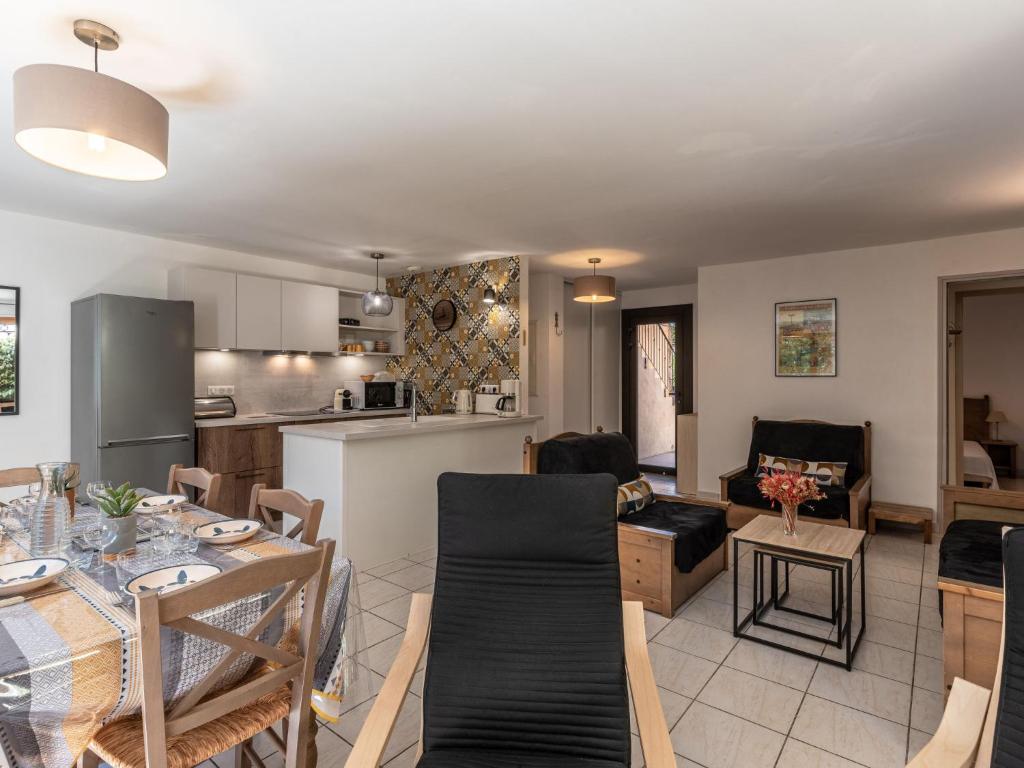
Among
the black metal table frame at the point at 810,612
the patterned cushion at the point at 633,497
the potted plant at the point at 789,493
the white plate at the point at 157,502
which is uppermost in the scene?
the white plate at the point at 157,502

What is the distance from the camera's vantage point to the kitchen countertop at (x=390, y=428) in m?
3.78

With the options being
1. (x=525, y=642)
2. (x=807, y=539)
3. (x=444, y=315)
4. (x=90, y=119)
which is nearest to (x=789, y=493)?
(x=807, y=539)

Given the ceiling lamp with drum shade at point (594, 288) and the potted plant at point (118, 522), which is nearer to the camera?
the potted plant at point (118, 522)

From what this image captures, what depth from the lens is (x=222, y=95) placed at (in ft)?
7.67

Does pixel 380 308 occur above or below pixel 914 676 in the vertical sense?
above

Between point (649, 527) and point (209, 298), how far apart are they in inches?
164

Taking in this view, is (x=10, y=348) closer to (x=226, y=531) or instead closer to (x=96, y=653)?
(x=226, y=531)

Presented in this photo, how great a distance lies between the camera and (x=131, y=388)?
4137 mm

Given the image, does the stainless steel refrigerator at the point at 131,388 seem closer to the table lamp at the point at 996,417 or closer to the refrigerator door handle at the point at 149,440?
the refrigerator door handle at the point at 149,440

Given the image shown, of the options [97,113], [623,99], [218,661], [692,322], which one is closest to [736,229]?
[623,99]

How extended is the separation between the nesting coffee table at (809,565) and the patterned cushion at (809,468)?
1.63 m

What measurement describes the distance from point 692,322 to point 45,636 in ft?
23.7

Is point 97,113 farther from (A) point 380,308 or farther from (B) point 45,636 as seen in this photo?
(A) point 380,308

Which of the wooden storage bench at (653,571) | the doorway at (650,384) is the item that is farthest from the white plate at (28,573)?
the doorway at (650,384)
